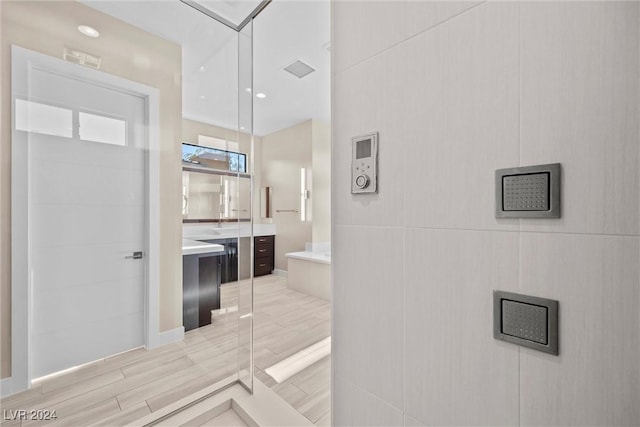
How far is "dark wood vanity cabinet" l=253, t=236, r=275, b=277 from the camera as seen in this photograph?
13.7 ft

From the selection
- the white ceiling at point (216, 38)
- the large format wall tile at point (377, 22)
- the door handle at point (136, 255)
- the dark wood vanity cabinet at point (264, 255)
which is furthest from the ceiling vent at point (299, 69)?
the dark wood vanity cabinet at point (264, 255)

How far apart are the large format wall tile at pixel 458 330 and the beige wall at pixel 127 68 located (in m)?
1.55

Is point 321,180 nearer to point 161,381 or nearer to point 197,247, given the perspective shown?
point 197,247

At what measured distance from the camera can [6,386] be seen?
4.55 ft

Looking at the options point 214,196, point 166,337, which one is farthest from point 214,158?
point 166,337

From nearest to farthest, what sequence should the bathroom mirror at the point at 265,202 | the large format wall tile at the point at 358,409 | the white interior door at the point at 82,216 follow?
1. the large format wall tile at the point at 358,409
2. the white interior door at the point at 82,216
3. the bathroom mirror at the point at 265,202

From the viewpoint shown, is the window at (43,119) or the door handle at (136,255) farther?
the door handle at (136,255)

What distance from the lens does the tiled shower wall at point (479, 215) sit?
0.45 metres

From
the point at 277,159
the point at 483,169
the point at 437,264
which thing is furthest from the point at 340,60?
the point at 277,159

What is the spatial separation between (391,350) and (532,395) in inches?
12.7

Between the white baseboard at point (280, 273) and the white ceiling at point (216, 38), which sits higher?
the white ceiling at point (216, 38)

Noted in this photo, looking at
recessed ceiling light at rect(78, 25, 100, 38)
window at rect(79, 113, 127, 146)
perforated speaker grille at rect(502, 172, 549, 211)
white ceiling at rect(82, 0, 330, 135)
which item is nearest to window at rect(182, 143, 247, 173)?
white ceiling at rect(82, 0, 330, 135)

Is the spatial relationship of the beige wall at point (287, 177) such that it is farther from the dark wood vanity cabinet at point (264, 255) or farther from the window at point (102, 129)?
the window at point (102, 129)

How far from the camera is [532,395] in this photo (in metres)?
0.54
